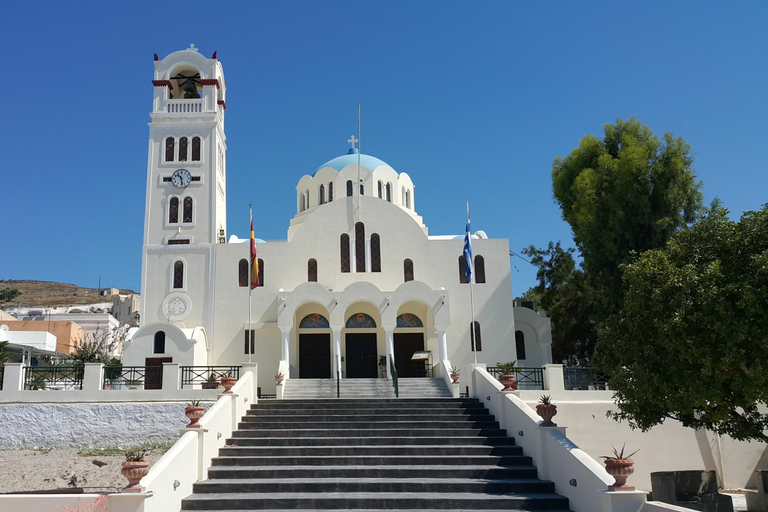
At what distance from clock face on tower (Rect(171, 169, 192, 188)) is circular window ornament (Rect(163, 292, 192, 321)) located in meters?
4.95

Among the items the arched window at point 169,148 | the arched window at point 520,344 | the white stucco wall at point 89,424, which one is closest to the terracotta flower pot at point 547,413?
the white stucco wall at point 89,424

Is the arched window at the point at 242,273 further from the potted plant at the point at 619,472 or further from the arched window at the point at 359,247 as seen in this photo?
the potted plant at the point at 619,472

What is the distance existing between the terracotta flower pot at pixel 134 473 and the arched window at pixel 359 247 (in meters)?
18.1

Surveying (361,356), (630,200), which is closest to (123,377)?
(361,356)

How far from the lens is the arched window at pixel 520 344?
29.7 meters

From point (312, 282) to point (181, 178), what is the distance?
8218 mm

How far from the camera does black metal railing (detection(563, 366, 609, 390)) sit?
2094cm

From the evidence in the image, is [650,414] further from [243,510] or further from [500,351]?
[500,351]

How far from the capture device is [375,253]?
28984mm

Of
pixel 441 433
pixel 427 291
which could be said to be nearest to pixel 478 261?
pixel 427 291

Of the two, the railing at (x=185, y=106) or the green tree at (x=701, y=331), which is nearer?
the green tree at (x=701, y=331)

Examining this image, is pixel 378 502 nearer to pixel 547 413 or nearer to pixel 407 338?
pixel 547 413

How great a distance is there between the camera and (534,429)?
13.9 m

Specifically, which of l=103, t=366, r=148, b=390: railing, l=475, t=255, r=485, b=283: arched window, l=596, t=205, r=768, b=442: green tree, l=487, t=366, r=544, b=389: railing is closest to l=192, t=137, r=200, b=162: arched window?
l=103, t=366, r=148, b=390: railing
